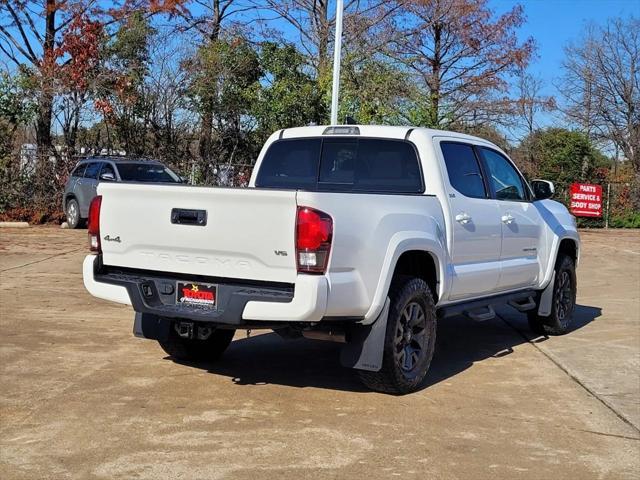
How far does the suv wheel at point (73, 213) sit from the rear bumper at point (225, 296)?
14.7 m

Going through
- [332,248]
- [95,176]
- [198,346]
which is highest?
[95,176]

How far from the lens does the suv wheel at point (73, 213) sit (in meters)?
20.0

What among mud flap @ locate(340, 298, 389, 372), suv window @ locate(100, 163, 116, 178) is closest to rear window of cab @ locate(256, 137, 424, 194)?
mud flap @ locate(340, 298, 389, 372)

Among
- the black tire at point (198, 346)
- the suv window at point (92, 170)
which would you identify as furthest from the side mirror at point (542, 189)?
the suv window at point (92, 170)

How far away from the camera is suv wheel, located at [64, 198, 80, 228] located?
20.0m

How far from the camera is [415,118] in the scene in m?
22.5

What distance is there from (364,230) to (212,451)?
5.85 feet

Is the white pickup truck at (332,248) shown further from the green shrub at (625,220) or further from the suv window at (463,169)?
the green shrub at (625,220)

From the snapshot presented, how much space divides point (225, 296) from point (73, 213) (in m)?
16.1

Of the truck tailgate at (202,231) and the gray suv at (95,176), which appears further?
the gray suv at (95,176)

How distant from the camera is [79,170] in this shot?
20.0 m

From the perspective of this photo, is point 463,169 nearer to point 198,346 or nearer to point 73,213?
point 198,346

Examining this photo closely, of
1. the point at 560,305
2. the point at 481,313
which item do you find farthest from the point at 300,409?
the point at 560,305

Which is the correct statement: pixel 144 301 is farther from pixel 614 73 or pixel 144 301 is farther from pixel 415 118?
pixel 614 73
